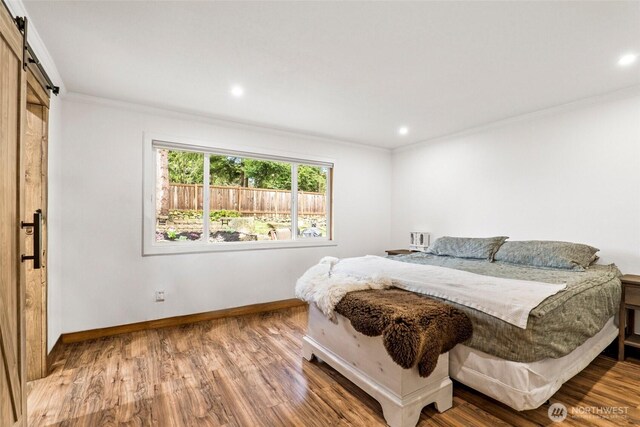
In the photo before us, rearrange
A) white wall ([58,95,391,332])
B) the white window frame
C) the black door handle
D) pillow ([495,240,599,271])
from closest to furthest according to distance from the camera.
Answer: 1. the black door handle
2. pillow ([495,240,599,271])
3. white wall ([58,95,391,332])
4. the white window frame

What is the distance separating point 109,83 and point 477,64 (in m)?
3.08

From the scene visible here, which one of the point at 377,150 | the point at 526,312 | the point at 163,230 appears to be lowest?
the point at 526,312

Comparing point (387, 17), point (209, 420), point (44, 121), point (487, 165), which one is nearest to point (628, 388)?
point (487, 165)

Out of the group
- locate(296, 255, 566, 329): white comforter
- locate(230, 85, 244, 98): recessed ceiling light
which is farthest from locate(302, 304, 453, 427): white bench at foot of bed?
locate(230, 85, 244, 98): recessed ceiling light

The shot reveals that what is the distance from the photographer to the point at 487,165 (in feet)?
12.6

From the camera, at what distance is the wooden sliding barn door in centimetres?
222

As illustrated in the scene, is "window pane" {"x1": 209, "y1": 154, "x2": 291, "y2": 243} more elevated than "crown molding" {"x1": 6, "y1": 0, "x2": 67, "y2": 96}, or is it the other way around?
"crown molding" {"x1": 6, "y1": 0, "x2": 67, "y2": 96}

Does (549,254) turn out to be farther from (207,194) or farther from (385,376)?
(207,194)

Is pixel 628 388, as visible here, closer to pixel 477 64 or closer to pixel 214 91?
pixel 477 64

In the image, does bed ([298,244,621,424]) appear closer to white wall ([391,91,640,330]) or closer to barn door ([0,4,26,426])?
white wall ([391,91,640,330])

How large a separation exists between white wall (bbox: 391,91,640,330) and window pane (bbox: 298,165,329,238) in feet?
4.83

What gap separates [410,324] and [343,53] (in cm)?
185

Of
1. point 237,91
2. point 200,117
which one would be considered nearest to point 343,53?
point 237,91

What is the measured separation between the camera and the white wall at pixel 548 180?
2.80m
